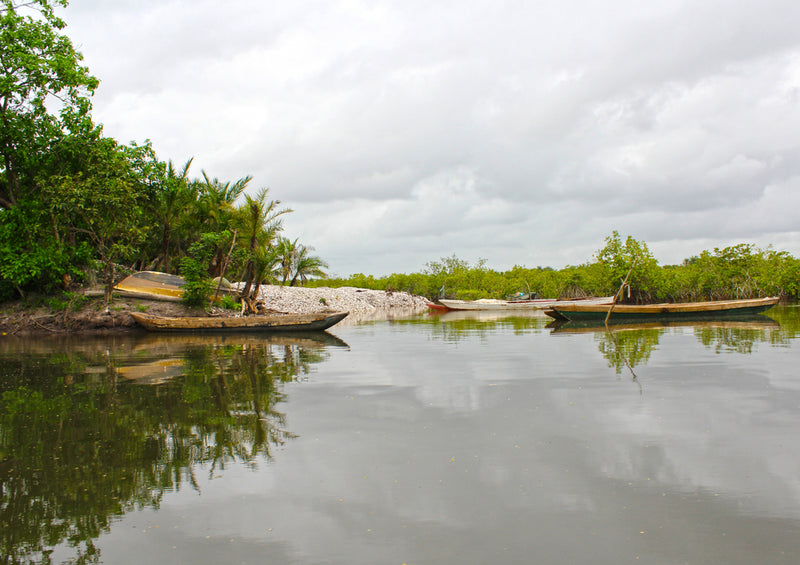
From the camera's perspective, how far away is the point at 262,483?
197 inches

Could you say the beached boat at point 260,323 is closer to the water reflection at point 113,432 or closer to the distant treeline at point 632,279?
the water reflection at point 113,432

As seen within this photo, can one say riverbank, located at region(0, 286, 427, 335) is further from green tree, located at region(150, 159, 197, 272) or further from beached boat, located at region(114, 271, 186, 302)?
green tree, located at region(150, 159, 197, 272)

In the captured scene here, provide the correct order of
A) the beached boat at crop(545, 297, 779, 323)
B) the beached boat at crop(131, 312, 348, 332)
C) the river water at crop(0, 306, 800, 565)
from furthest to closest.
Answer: the beached boat at crop(545, 297, 779, 323) → the beached boat at crop(131, 312, 348, 332) → the river water at crop(0, 306, 800, 565)

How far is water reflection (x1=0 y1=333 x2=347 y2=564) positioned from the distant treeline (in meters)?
23.3

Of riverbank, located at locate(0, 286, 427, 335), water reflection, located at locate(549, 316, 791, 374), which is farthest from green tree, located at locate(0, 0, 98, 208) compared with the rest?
water reflection, located at locate(549, 316, 791, 374)

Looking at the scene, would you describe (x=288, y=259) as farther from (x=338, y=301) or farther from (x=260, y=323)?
(x=260, y=323)

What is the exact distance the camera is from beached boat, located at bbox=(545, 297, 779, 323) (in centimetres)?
2611

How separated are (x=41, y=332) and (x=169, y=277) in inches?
216

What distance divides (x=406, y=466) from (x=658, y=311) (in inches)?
991

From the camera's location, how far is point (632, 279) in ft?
127

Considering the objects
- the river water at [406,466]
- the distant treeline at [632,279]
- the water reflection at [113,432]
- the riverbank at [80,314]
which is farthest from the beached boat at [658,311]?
the water reflection at [113,432]

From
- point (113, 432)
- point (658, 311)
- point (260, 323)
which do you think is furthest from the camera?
point (658, 311)

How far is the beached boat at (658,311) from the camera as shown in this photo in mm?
26109

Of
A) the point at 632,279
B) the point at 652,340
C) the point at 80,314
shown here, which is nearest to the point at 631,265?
the point at 632,279
